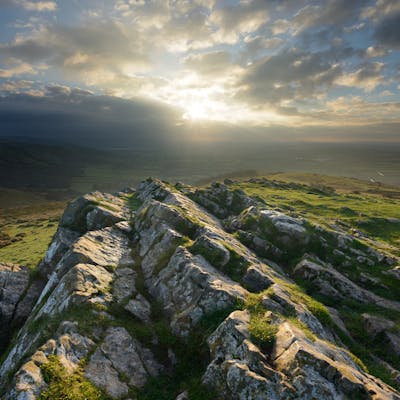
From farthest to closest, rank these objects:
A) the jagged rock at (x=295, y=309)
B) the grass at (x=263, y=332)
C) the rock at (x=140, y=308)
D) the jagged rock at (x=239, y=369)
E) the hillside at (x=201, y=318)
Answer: the rock at (x=140, y=308) → the jagged rock at (x=295, y=309) → the grass at (x=263, y=332) → the hillside at (x=201, y=318) → the jagged rock at (x=239, y=369)

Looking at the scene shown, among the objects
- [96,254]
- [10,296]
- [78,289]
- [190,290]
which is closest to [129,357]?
[190,290]

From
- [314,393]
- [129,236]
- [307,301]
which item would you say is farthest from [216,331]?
[129,236]

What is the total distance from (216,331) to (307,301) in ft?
27.9

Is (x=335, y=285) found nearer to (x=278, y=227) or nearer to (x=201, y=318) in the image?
(x=278, y=227)

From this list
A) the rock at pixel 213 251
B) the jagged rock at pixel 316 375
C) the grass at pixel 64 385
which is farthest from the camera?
the rock at pixel 213 251

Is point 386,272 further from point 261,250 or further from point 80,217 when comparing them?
point 80,217

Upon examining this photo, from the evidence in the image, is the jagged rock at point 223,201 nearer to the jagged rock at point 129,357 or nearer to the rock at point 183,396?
the jagged rock at point 129,357

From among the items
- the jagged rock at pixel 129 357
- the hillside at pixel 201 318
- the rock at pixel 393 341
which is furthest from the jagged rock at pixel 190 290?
the rock at pixel 393 341

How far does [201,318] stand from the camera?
48.2ft

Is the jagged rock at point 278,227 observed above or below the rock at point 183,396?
above

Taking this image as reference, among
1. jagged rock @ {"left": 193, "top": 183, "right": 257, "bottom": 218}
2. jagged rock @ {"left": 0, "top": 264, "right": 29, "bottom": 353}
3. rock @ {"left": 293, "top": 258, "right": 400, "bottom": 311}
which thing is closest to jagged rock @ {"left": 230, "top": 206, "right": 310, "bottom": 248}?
rock @ {"left": 293, "top": 258, "right": 400, "bottom": 311}

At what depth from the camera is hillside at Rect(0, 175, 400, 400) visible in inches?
424

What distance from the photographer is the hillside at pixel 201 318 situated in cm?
1077

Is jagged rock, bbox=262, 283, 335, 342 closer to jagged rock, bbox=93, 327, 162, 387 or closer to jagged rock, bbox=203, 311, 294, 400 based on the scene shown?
jagged rock, bbox=203, 311, 294, 400
